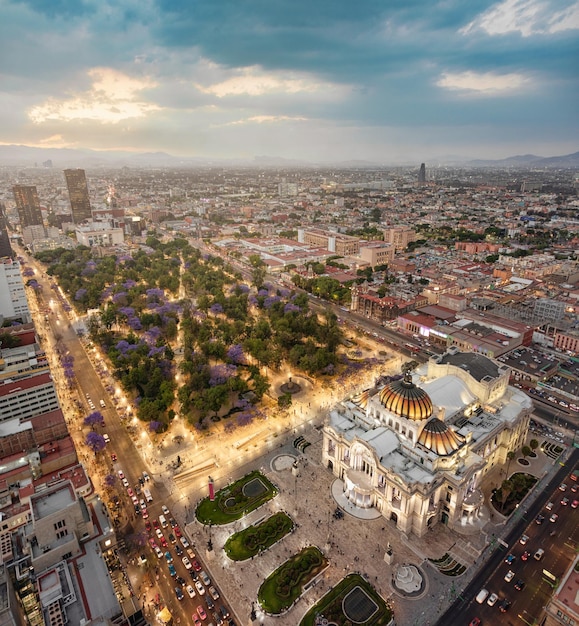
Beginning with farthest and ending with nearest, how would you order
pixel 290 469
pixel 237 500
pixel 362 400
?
1. pixel 362 400
2. pixel 290 469
3. pixel 237 500

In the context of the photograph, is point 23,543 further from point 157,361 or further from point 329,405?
point 329,405

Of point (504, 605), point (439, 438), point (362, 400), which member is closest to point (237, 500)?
point (362, 400)

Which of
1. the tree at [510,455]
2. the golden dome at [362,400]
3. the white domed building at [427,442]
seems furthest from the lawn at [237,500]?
the tree at [510,455]

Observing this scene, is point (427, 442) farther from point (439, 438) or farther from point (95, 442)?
point (95, 442)

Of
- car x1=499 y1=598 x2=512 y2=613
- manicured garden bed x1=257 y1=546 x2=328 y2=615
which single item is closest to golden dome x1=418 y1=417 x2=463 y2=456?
car x1=499 y1=598 x2=512 y2=613

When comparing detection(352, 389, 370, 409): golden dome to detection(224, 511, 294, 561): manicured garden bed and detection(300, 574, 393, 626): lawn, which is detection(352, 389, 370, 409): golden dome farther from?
detection(300, 574, 393, 626): lawn
